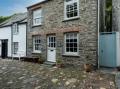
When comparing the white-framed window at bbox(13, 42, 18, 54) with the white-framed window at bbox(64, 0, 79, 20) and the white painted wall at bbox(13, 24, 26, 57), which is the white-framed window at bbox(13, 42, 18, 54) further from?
the white-framed window at bbox(64, 0, 79, 20)

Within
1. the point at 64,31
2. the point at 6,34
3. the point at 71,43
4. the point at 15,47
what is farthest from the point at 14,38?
the point at 71,43

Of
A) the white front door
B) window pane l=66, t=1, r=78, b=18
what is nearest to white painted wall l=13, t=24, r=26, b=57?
the white front door

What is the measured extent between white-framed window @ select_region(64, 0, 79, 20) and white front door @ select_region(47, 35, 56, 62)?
281 cm

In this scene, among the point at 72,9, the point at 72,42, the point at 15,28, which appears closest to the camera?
the point at 72,42

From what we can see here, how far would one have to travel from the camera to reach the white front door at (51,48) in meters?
19.7

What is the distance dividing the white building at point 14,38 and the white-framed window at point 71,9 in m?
8.70

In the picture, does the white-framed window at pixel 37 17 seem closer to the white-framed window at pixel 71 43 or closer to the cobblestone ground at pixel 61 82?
the white-framed window at pixel 71 43

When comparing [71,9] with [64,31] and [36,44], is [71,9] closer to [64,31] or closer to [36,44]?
[64,31]

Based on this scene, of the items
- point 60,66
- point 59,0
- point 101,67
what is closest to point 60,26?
point 59,0

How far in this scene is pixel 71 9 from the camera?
703 inches

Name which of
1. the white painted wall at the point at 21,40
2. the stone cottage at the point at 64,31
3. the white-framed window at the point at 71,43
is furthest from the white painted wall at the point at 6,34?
the white-framed window at the point at 71,43

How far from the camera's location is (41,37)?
21.4 metres

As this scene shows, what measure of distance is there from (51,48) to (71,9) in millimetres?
4454

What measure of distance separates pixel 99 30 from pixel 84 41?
1454 millimetres
